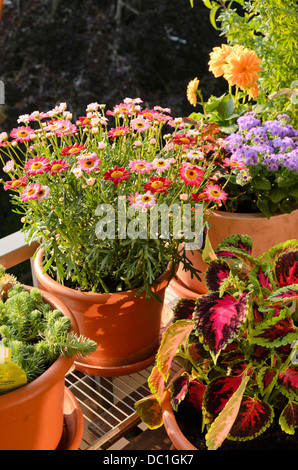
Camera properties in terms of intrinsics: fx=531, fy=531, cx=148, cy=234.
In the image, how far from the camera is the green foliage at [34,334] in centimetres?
85

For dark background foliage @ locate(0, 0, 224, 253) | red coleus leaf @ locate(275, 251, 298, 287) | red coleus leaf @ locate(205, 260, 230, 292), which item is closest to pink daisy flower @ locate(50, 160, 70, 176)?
red coleus leaf @ locate(205, 260, 230, 292)

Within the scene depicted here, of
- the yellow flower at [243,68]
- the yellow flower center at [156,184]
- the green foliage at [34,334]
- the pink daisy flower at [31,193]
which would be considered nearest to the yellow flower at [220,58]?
the yellow flower at [243,68]

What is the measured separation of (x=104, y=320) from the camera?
1080 millimetres

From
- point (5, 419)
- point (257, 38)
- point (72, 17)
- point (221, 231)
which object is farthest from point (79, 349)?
point (72, 17)

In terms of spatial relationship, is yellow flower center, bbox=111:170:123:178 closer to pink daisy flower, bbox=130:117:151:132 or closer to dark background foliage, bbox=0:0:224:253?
→ pink daisy flower, bbox=130:117:151:132

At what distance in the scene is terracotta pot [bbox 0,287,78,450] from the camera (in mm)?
792

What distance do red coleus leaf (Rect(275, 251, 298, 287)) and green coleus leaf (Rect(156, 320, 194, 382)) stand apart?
18cm

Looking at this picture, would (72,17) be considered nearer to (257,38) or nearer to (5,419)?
(257,38)

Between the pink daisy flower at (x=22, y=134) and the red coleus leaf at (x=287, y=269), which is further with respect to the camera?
the pink daisy flower at (x=22, y=134)

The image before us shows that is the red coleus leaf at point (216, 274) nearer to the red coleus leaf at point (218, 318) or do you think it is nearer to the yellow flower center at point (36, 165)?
the red coleus leaf at point (218, 318)

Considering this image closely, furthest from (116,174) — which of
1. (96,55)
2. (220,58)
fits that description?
(96,55)

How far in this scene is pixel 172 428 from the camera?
0.89 meters

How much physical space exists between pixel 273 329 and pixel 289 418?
0.48 ft

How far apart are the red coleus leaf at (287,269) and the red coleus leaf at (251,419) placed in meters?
0.21
